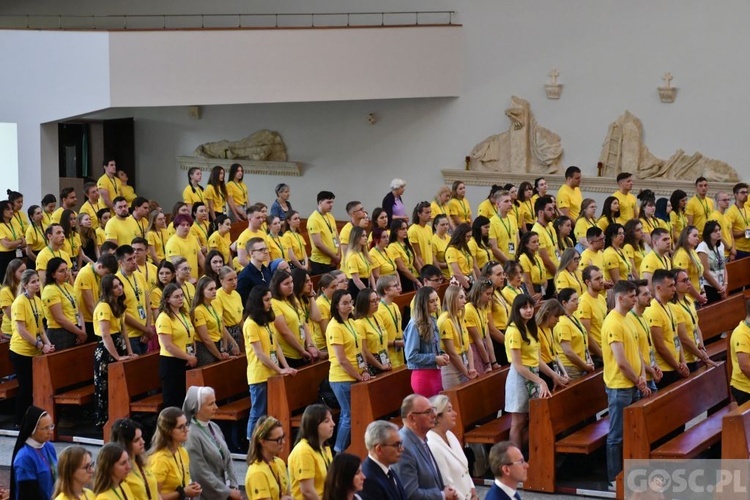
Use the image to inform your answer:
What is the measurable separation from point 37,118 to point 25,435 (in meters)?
9.25

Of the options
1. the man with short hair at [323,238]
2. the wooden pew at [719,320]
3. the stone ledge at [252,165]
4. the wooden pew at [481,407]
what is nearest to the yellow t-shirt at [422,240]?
the man with short hair at [323,238]

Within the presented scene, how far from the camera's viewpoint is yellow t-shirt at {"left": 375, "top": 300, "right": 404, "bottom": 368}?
8.84 m

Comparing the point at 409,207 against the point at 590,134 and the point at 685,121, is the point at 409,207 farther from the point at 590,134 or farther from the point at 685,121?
the point at 685,121

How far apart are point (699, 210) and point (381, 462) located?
865 cm

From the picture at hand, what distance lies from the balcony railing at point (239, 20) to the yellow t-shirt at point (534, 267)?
637 cm

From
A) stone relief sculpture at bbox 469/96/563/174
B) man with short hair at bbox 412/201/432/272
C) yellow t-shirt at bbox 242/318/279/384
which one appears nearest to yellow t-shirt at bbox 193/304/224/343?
yellow t-shirt at bbox 242/318/279/384

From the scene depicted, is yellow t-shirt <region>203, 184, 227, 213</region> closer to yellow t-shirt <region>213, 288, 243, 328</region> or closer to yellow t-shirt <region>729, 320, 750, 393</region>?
yellow t-shirt <region>213, 288, 243, 328</region>

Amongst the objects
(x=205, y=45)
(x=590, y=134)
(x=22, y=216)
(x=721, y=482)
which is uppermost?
(x=205, y=45)

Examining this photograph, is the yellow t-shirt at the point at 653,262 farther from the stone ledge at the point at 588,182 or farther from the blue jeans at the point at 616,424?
the stone ledge at the point at 588,182

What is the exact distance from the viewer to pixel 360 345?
850 centimetres

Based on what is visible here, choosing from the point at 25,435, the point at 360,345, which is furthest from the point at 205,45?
the point at 25,435

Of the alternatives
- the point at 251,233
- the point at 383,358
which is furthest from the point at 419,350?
the point at 251,233

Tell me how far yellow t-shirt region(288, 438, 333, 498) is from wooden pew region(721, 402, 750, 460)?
240 cm

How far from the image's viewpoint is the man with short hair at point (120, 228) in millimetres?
11773
